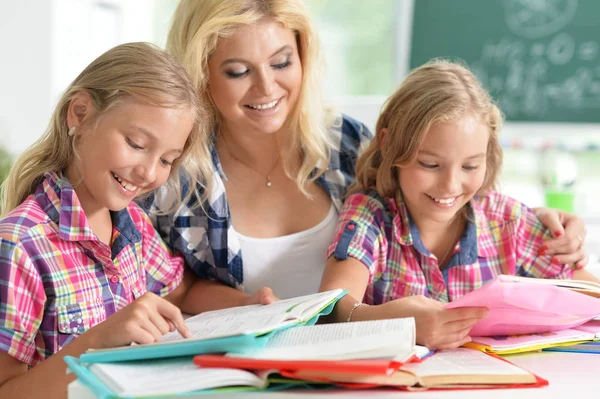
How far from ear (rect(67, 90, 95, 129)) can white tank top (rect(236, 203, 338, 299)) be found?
526 millimetres

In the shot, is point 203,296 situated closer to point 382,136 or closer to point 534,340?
point 382,136

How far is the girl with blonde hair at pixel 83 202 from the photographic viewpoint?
1126 millimetres

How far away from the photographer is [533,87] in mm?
3334

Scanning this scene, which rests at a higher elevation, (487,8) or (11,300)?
(487,8)

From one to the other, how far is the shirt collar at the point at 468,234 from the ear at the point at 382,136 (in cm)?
11

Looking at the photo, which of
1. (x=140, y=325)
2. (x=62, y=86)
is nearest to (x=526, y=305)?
(x=140, y=325)

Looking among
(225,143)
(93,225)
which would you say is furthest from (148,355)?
(225,143)

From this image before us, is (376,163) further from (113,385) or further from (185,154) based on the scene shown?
(113,385)

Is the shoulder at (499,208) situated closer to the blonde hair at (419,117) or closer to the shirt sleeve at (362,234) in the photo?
the blonde hair at (419,117)

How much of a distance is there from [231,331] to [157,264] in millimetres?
631

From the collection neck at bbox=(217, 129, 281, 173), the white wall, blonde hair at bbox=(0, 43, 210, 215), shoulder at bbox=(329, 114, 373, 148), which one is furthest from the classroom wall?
blonde hair at bbox=(0, 43, 210, 215)

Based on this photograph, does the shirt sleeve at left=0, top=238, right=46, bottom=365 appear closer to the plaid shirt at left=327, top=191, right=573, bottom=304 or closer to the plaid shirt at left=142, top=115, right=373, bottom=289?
the plaid shirt at left=142, top=115, right=373, bottom=289

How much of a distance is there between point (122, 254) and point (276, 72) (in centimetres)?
56

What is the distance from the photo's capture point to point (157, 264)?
1534 mm
